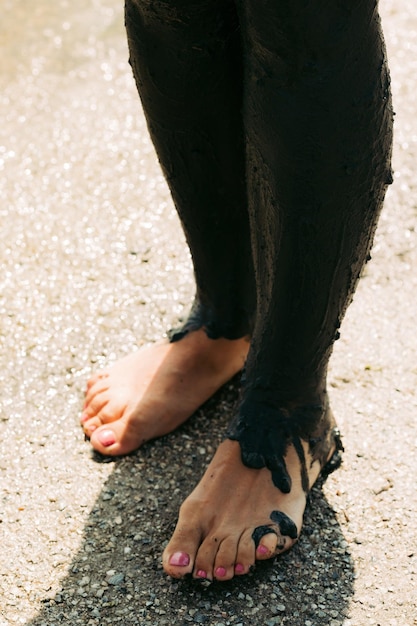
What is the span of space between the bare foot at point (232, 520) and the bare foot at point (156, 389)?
0.75 ft

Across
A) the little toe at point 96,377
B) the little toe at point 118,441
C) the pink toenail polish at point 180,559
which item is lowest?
the pink toenail polish at point 180,559

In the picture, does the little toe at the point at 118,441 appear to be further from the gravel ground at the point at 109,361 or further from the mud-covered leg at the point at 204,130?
the mud-covered leg at the point at 204,130

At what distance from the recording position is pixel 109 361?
82.0 inches

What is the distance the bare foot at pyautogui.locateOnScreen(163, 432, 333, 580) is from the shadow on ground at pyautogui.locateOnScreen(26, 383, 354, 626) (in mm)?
36

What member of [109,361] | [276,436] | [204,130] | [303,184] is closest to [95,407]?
[109,361]

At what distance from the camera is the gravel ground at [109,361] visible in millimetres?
1532

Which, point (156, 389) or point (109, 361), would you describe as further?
point (109, 361)

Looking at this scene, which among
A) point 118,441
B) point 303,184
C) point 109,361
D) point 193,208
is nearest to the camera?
point 303,184

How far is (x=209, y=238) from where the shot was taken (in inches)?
68.3

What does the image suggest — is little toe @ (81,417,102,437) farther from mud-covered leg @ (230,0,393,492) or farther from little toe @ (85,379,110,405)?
mud-covered leg @ (230,0,393,492)

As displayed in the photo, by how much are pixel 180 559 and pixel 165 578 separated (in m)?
0.05

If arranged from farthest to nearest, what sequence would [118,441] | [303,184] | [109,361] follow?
1. [109,361]
2. [118,441]
3. [303,184]

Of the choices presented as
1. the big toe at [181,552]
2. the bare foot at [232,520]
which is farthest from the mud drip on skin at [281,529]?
the big toe at [181,552]

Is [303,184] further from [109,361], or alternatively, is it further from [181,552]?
[109,361]
